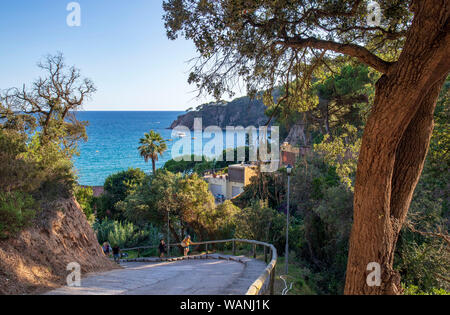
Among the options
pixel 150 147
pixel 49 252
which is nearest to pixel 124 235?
pixel 49 252

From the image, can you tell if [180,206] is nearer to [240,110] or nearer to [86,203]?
[86,203]

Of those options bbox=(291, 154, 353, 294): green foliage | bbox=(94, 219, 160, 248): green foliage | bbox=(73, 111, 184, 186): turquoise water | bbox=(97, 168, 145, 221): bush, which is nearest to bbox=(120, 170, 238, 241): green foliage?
bbox=(94, 219, 160, 248): green foliage

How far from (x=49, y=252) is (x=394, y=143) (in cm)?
789

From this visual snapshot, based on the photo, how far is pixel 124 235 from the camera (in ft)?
70.6

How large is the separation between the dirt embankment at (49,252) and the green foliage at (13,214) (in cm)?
22

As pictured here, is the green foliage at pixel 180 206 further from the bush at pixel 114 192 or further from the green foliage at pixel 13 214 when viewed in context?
the green foliage at pixel 13 214

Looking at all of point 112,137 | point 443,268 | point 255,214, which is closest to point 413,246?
point 443,268

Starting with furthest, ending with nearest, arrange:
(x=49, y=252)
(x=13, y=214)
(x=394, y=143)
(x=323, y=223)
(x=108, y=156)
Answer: (x=108, y=156) < (x=323, y=223) < (x=49, y=252) < (x=13, y=214) < (x=394, y=143)

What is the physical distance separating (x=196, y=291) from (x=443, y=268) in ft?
25.7

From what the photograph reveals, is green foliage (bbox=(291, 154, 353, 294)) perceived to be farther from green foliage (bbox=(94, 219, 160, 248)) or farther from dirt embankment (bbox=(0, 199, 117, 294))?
green foliage (bbox=(94, 219, 160, 248))

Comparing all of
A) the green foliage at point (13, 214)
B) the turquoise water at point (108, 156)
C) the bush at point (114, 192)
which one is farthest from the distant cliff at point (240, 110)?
the turquoise water at point (108, 156)

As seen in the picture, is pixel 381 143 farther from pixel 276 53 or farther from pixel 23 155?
pixel 23 155

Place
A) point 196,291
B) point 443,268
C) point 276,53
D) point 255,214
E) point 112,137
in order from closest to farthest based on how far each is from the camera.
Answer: point 196,291 → point 276,53 → point 443,268 → point 255,214 → point 112,137
